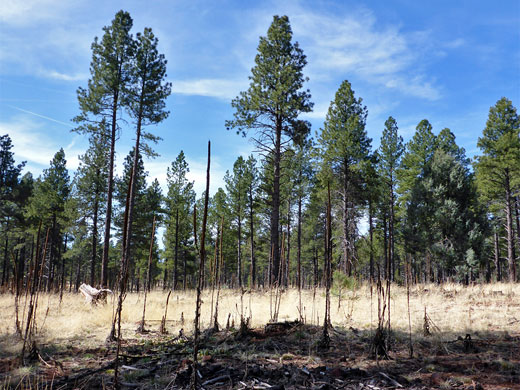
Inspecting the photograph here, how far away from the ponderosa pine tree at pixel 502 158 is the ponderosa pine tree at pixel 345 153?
9311 mm

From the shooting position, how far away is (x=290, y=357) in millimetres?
4328

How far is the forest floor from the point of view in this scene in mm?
3348

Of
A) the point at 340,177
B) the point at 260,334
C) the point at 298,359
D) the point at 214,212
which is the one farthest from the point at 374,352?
the point at 214,212

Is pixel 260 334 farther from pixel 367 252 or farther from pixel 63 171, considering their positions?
pixel 63 171

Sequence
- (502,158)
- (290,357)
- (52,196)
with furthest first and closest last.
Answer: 1. (52,196)
2. (502,158)
3. (290,357)

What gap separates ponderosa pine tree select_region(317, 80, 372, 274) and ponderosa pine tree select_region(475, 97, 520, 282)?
9.31 metres

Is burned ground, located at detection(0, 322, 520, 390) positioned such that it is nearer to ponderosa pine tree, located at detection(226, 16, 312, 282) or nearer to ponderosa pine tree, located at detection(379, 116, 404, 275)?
ponderosa pine tree, located at detection(226, 16, 312, 282)

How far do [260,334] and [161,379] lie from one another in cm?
243

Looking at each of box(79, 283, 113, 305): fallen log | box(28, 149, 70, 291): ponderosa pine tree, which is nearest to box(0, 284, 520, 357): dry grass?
box(79, 283, 113, 305): fallen log

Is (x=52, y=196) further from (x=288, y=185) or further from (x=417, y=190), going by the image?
(x=417, y=190)

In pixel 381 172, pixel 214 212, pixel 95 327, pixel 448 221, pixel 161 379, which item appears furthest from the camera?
pixel 214 212

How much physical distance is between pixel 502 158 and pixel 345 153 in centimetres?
1143

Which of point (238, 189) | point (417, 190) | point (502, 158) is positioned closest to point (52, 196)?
point (238, 189)

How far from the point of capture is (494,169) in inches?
825
